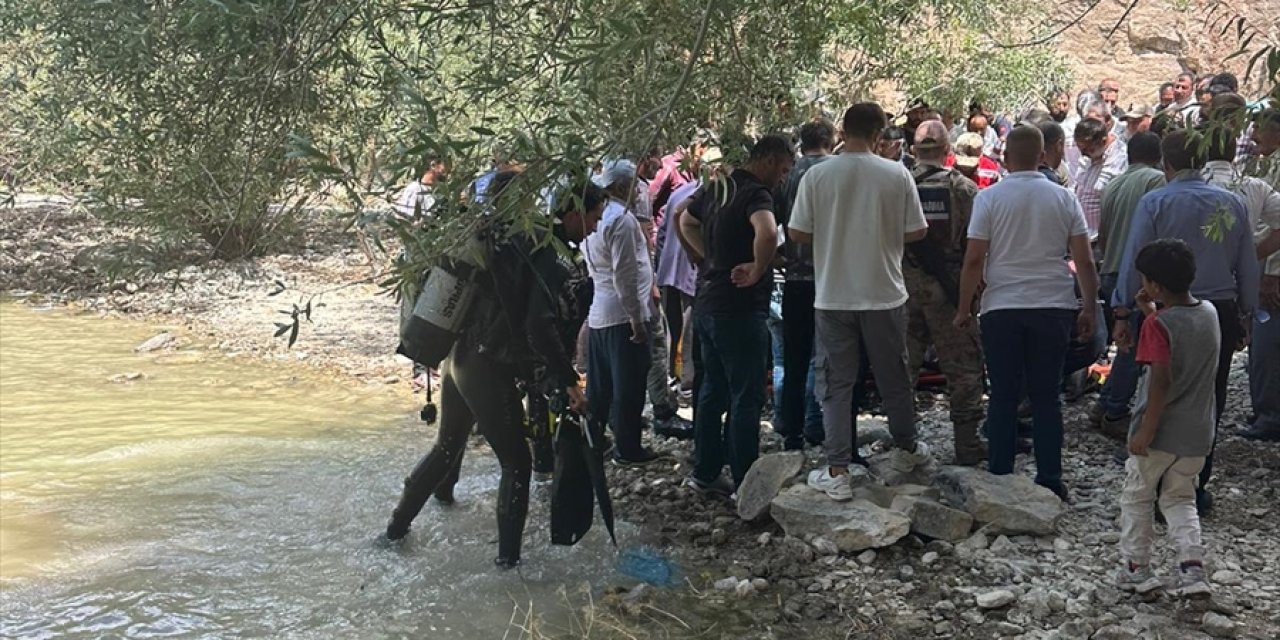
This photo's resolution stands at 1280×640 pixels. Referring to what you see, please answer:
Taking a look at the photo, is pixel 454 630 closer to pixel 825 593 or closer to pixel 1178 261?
pixel 825 593

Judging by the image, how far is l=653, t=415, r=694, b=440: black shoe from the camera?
7434mm

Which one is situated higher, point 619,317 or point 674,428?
→ point 619,317

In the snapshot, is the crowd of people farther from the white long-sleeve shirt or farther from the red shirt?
the red shirt

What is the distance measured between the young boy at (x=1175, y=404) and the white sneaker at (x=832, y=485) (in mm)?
1423

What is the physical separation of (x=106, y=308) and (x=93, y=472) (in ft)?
24.6

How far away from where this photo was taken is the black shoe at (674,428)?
7.43 metres

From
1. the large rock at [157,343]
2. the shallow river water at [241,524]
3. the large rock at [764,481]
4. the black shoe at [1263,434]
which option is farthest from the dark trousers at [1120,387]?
the large rock at [157,343]

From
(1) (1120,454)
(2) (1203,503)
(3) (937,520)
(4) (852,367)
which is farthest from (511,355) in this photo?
(1) (1120,454)

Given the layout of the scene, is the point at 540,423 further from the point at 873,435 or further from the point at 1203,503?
the point at 1203,503

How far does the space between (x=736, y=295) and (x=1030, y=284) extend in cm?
148

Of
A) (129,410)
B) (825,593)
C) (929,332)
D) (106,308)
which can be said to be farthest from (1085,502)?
(106,308)

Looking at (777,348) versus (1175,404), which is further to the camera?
(777,348)

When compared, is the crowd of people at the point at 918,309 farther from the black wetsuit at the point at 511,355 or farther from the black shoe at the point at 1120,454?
the black shoe at the point at 1120,454

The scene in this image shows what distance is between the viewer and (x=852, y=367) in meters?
5.61
